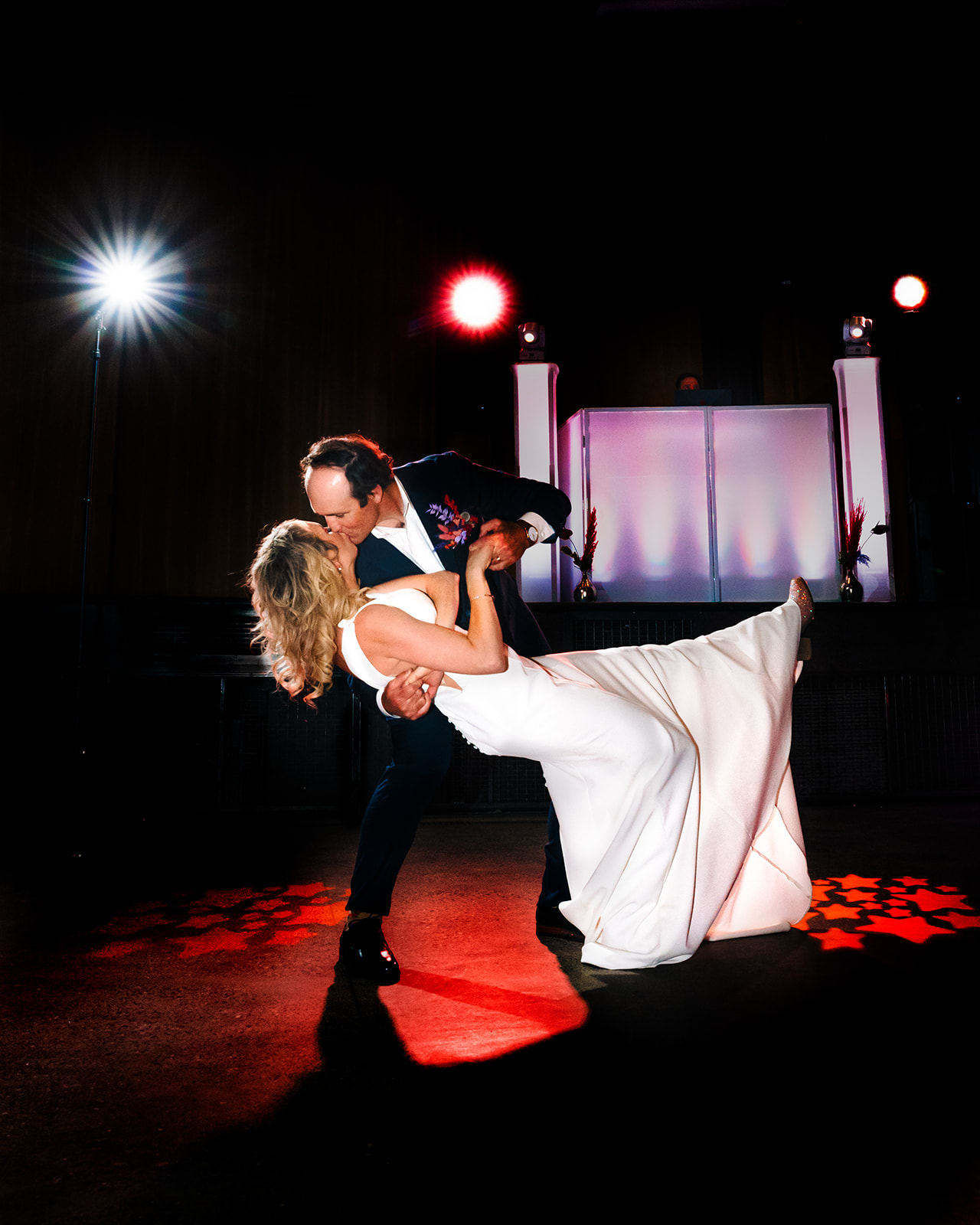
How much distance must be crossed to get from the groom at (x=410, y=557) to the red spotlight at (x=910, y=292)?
16.7ft

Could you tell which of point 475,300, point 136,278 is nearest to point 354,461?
point 475,300

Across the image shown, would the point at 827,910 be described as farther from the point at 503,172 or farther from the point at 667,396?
the point at 503,172

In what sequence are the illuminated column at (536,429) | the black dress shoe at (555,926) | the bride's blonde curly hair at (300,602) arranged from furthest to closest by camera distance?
1. the illuminated column at (536,429)
2. the black dress shoe at (555,926)
3. the bride's blonde curly hair at (300,602)

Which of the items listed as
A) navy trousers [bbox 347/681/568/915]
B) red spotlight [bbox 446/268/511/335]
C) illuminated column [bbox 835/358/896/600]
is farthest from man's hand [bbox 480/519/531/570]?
red spotlight [bbox 446/268/511/335]

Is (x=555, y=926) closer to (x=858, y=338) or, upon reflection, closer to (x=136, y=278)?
(x=858, y=338)

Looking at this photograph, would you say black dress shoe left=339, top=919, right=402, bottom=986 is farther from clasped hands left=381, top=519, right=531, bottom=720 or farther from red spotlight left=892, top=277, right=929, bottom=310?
red spotlight left=892, top=277, right=929, bottom=310

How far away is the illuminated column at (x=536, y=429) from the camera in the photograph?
18.1 ft

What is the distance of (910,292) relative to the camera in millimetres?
5844

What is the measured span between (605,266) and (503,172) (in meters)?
1.14

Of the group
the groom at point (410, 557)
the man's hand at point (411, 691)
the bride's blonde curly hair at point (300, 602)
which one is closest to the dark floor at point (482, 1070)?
the groom at point (410, 557)

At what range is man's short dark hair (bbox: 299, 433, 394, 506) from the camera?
1.88 metres

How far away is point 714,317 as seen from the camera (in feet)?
21.7

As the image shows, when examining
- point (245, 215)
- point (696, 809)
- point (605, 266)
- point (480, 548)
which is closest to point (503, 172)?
point (605, 266)

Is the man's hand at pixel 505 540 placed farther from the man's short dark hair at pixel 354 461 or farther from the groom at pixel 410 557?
the man's short dark hair at pixel 354 461
